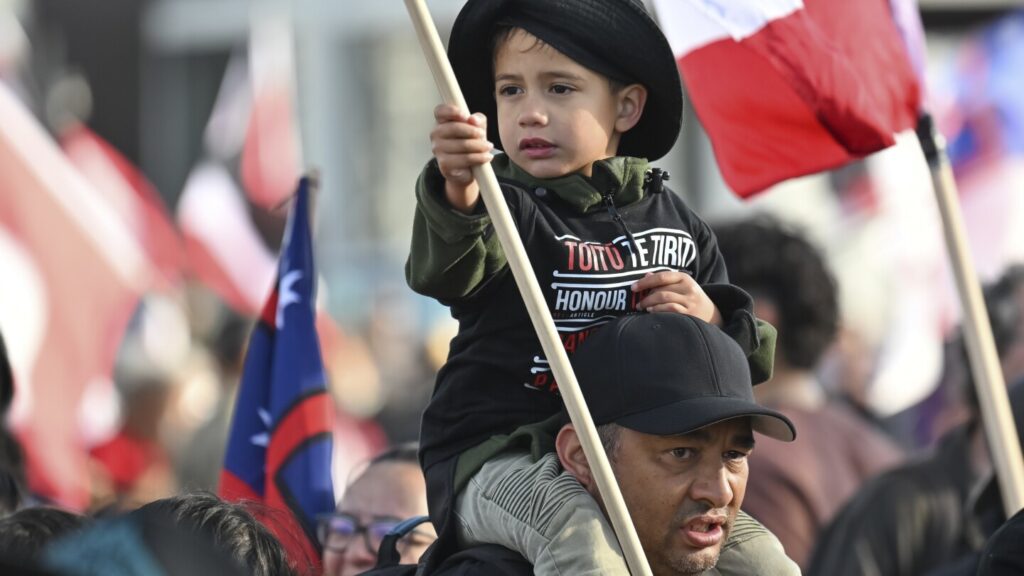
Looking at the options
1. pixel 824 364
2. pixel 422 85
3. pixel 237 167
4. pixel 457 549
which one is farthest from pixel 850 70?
pixel 422 85

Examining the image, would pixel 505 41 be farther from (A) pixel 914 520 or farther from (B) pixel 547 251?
(A) pixel 914 520

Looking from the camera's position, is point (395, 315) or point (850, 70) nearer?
point (850, 70)

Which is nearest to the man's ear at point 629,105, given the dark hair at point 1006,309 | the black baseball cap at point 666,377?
the black baseball cap at point 666,377

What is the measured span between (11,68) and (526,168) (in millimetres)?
8951

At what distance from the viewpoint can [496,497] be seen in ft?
11.0

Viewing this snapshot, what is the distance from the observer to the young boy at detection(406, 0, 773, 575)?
3414 mm

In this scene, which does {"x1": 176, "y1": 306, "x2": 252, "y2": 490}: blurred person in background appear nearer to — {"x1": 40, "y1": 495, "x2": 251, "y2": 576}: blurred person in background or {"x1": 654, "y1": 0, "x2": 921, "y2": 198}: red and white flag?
{"x1": 654, "y1": 0, "x2": 921, "y2": 198}: red and white flag

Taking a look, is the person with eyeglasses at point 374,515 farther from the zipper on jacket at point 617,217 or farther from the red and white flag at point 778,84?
the zipper on jacket at point 617,217

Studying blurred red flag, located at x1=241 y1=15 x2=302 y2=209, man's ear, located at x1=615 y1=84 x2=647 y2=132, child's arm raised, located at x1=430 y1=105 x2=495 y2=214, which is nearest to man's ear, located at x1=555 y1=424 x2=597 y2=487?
child's arm raised, located at x1=430 y1=105 x2=495 y2=214

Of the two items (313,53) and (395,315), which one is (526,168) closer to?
(395,315)

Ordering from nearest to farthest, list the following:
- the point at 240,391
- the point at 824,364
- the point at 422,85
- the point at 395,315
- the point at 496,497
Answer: the point at 496,497
the point at 240,391
the point at 824,364
the point at 395,315
the point at 422,85

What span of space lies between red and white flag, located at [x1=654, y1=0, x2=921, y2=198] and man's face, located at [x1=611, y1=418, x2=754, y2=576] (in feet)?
5.11

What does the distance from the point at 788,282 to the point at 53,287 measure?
332 cm

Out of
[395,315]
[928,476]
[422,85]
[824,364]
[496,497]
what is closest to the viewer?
[496,497]
